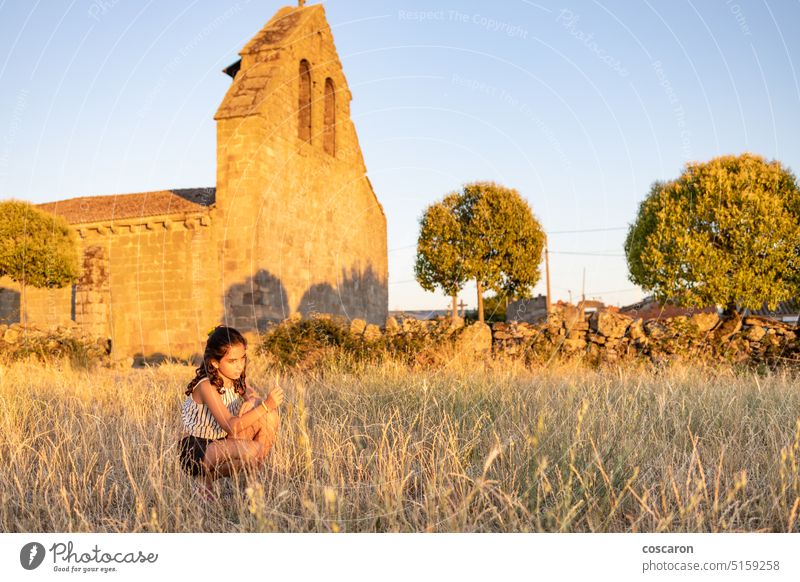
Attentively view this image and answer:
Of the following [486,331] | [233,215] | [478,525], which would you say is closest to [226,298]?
[233,215]

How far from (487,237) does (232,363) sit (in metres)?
16.7

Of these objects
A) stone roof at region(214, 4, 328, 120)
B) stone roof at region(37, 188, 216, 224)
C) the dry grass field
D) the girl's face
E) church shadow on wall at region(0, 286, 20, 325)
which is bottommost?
the dry grass field

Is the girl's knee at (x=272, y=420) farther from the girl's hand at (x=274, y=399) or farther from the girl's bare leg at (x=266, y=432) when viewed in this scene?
the girl's hand at (x=274, y=399)

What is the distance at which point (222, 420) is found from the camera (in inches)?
141

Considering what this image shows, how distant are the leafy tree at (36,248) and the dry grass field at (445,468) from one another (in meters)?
13.4

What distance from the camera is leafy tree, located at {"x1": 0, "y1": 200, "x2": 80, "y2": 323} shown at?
58.5ft

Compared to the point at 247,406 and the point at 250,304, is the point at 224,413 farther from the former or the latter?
the point at 250,304

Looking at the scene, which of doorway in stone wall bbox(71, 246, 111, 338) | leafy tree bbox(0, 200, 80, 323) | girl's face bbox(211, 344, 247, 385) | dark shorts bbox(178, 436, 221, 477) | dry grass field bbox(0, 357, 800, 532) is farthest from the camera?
leafy tree bbox(0, 200, 80, 323)

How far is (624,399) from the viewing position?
5410 millimetres

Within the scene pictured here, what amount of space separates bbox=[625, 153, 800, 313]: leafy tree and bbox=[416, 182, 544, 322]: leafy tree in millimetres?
5898

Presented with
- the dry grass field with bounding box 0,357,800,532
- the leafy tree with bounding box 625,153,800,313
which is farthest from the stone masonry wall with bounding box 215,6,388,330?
the dry grass field with bounding box 0,357,800,532

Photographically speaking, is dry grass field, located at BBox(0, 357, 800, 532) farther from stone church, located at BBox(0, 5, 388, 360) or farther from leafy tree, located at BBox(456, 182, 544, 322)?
leafy tree, located at BBox(456, 182, 544, 322)

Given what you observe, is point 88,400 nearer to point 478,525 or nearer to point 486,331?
point 478,525

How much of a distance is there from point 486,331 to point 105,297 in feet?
37.3
